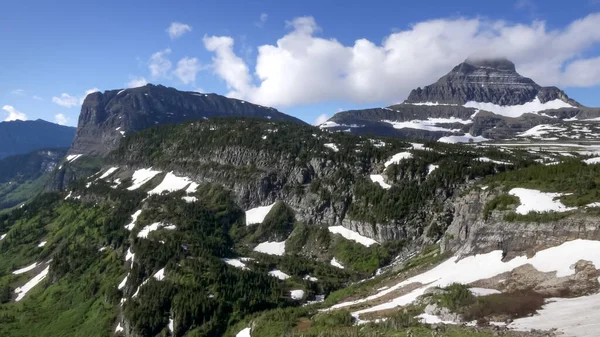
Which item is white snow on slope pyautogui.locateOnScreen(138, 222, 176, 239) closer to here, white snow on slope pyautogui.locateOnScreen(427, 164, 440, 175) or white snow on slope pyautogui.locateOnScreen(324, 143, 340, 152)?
white snow on slope pyautogui.locateOnScreen(324, 143, 340, 152)

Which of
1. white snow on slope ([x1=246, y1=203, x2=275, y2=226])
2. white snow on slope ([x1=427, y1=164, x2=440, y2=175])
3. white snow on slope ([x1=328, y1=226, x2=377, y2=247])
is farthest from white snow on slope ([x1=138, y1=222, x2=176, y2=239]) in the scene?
white snow on slope ([x1=427, y1=164, x2=440, y2=175])

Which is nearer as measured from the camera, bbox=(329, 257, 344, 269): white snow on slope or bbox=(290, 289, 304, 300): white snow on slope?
bbox=(290, 289, 304, 300): white snow on slope

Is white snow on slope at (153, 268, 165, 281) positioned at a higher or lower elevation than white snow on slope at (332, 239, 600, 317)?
lower

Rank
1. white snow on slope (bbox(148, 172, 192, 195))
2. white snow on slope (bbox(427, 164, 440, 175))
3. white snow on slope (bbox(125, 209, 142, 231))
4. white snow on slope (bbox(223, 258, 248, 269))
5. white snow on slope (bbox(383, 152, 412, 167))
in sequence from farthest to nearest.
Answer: white snow on slope (bbox(148, 172, 192, 195)), white snow on slope (bbox(125, 209, 142, 231)), white snow on slope (bbox(383, 152, 412, 167)), white snow on slope (bbox(427, 164, 440, 175)), white snow on slope (bbox(223, 258, 248, 269))

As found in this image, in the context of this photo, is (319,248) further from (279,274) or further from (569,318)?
(569,318)

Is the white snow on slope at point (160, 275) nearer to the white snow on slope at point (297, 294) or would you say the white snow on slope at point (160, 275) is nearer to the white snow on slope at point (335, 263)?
the white snow on slope at point (297, 294)

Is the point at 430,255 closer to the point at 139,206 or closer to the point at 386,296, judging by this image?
the point at 386,296
